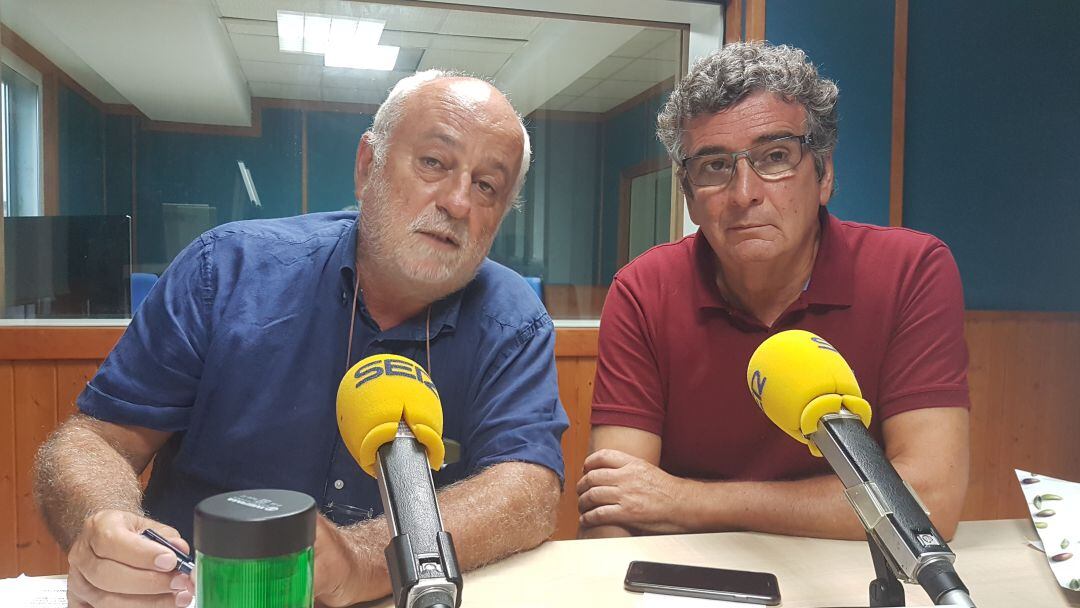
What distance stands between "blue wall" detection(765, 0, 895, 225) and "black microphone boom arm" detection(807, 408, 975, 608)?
257 centimetres

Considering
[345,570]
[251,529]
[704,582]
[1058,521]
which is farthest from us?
[1058,521]

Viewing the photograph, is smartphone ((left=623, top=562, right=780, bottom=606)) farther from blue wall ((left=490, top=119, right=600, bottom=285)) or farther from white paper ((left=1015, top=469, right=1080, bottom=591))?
blue wall ((left=490, top=119, right=600, bottom=285))

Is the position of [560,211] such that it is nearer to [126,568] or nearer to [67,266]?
[67,266]

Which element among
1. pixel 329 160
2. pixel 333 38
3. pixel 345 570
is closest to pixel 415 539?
pixel 345 570

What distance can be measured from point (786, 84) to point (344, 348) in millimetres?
1018

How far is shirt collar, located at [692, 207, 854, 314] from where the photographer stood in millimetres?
1565

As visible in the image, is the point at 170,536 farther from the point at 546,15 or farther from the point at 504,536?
the point at 546,15

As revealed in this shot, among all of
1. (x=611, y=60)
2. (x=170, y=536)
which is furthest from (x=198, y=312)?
Result: (x=611, y=60)

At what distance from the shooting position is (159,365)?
1.37 m

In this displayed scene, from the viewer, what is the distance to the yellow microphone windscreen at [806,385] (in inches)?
31.3

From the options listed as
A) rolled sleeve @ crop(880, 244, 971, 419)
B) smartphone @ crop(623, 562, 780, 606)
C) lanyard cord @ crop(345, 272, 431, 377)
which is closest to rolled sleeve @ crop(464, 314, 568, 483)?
lanyard cord @ crop(345, 272, 431, 377)

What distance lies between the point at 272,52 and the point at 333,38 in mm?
281

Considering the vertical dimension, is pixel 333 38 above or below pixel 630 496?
above

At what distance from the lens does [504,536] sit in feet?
3.62
